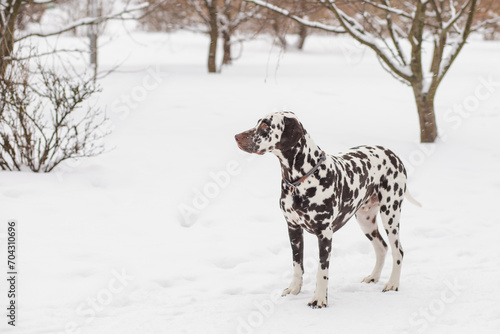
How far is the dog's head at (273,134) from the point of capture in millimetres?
4094

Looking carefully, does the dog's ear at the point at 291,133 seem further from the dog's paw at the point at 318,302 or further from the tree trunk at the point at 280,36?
the tree trunk at the point at 280,36

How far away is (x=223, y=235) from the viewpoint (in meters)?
6.34

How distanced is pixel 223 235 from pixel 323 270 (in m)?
2.13

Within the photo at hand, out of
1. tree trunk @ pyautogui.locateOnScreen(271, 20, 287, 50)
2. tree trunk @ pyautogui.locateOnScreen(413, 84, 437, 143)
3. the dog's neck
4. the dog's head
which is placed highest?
tree trunk @ pyautogui.locateOnScreen(271, 20, 287, 50)

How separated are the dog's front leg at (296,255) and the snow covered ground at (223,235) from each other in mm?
102

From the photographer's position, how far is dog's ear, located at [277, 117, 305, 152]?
4.12 meters

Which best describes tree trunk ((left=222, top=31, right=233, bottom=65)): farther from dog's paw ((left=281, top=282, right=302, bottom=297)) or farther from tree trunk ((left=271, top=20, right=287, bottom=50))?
dog's paw ((left=281, top=282, right=302, bottom=297))

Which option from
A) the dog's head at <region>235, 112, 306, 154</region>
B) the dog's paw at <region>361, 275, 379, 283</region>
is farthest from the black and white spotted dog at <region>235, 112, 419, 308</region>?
the dog's paw at <region>361, 275, 379, 283</region>

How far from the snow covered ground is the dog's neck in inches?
44.1

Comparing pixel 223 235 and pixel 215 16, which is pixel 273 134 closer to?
pixel 223 235

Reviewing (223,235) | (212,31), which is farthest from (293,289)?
(212,31)

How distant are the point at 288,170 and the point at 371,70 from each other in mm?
16613

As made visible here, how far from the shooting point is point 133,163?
8250mm

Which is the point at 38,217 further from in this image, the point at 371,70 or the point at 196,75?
the point at 371,70
